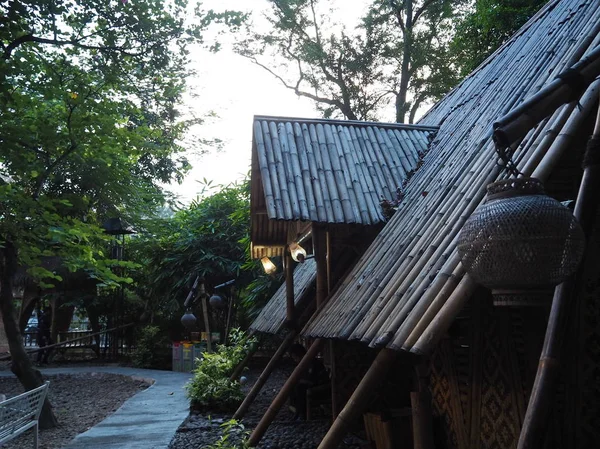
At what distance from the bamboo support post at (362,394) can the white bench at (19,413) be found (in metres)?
4.58

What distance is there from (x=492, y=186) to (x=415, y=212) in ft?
11.9

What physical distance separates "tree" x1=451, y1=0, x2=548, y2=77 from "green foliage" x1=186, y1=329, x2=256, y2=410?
9.19 metres


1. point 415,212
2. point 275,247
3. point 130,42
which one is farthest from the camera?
point 275,247

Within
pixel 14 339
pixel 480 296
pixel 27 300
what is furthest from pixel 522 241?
pixel 27 300

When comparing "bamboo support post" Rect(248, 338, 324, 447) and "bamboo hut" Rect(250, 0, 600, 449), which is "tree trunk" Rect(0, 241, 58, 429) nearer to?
"bamboo support post" Rect(248, 338, 324, 447)

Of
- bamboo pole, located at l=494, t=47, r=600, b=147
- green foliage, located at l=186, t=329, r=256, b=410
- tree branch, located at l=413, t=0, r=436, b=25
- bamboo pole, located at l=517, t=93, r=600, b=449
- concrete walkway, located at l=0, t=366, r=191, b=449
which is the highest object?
tree branch, located at l=413, t=0, r=436, b=25

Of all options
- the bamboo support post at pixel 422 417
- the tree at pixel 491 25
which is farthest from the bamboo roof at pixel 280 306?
the tree at pixel 491 25

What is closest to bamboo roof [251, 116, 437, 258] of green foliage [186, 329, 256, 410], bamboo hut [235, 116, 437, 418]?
bamboo hut [235, 116, 437, 418]

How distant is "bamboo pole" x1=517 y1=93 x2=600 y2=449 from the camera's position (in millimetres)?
2803

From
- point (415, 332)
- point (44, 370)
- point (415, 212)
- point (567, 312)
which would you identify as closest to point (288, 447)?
point (415, 212)

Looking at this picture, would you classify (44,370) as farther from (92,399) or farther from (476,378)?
(476,378)

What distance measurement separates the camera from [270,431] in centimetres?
862

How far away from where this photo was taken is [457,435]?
5965 mm

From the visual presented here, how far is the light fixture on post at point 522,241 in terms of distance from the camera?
8.40 feet
